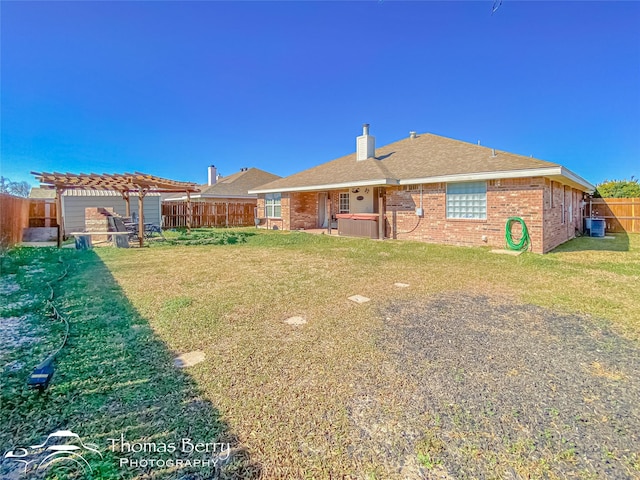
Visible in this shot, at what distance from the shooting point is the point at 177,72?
46.8ft

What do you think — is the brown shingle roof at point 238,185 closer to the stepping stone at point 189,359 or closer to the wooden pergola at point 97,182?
the wooden pergola at point 97,182

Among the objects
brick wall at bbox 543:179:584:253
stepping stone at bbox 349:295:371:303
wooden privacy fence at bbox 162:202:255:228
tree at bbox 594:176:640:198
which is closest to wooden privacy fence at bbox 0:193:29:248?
wooden privacy fence at bbox 162:202:255:228

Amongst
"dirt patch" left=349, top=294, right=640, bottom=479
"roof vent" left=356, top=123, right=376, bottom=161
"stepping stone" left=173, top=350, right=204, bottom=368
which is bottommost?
"dirt patch" left=349, top=294, right=640, bottom=479

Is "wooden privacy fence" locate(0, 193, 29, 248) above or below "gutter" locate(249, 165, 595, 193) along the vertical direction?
below

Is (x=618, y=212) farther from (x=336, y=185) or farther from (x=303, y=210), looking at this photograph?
(x=303, y=210)

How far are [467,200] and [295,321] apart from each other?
948 centimetres

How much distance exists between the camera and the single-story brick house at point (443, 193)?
9.99 m

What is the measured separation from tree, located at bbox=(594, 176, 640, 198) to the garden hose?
1292 cm

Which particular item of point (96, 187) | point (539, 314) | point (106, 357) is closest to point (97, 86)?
point (96, 187)

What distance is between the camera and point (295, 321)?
4.03m

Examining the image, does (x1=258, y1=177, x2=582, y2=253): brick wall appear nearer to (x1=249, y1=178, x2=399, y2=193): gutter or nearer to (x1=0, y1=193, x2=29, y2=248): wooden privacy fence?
(x1=249, y1=178, x2=399, y2=193): gutter

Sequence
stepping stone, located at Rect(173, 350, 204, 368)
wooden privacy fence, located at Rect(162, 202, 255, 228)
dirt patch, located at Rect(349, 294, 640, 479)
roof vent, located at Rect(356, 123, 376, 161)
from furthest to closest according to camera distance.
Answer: wooden privacy fence, located at Rect(162, 202, 255, 228) < roof vent, located at Rect(356, 123, 376, 161) < stepping stone, located at Rect(173, 350, 204, 368) < dirt patch, located at Rect(349, 294, 640, 479)

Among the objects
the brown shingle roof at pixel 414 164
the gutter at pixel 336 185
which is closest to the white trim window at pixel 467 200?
the brown shingle roof at pixel 414 164

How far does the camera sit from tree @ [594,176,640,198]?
1764cm
